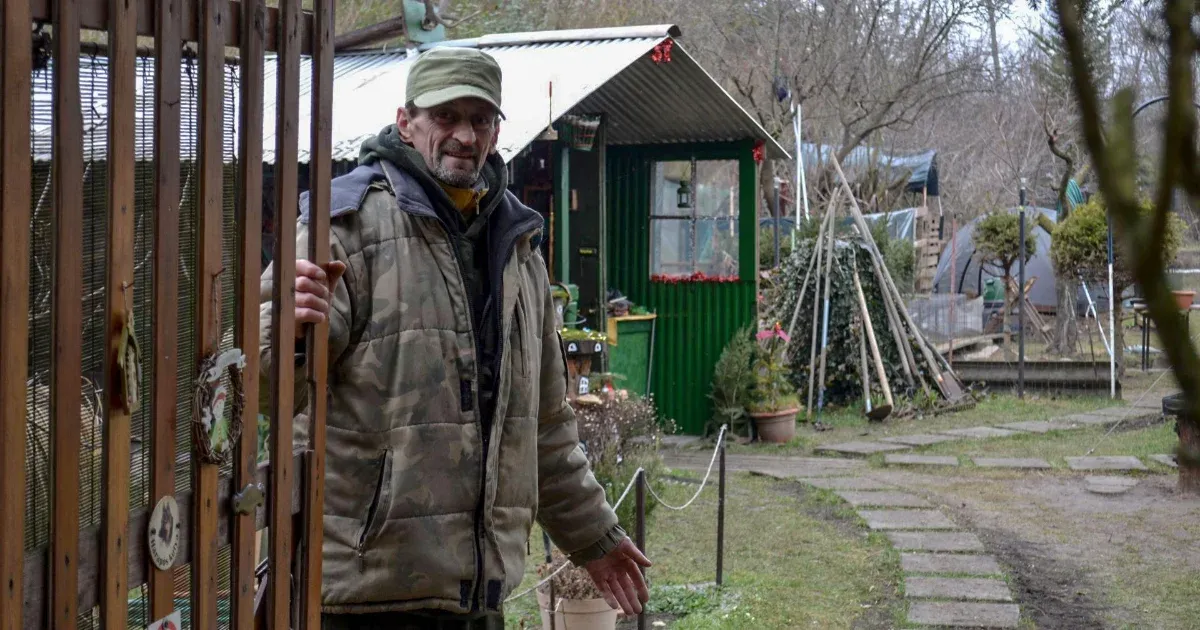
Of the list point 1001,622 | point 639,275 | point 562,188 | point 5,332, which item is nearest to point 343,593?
point 5,332

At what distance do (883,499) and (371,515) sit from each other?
651 centimetres

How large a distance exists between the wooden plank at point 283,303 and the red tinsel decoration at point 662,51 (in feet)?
25.2

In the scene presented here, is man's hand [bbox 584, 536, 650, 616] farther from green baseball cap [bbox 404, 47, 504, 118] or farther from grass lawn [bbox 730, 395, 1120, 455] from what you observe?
grass lawn [bbox 730, 395, 1120, 455]

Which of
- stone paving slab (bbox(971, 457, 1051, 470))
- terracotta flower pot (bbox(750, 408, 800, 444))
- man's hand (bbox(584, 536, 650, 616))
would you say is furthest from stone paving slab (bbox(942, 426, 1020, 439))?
man's hand (bbox(584, 536, 650, 616))

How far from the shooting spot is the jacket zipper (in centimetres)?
260

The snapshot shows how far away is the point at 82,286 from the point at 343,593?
1.13m

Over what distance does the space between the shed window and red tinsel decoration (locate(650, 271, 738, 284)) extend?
0.02m

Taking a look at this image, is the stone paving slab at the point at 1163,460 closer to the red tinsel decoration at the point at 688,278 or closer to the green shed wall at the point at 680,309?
the green shed wall at the point at 680,309

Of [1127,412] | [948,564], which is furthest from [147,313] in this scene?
[1127,412]

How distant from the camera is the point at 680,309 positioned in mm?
11797

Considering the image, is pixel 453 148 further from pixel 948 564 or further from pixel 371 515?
pixel 948 564

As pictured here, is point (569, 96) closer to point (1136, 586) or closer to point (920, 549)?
point (920, 549)

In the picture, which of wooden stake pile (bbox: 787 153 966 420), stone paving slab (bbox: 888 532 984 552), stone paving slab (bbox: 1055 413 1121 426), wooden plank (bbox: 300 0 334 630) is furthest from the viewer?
wooden stake pile (bbox: 787 153 966 420)

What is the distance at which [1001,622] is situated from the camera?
574cm
